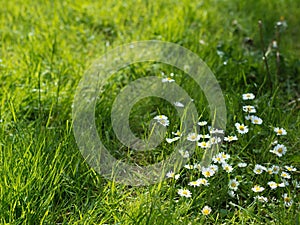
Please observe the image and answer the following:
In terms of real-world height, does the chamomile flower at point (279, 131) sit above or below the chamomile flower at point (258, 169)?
above

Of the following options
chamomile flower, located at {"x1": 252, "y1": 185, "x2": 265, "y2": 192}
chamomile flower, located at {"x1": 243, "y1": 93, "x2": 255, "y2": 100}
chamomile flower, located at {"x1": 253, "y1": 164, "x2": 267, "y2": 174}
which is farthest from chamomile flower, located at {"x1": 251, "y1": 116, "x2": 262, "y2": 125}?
chamomile flower, located at {"x1": 252, "y1": 185, "x2": 265, "y2": 192}

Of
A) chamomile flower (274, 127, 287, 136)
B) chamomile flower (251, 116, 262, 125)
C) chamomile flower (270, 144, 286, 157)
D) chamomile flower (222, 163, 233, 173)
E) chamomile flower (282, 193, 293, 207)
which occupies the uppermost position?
chamomile flower (251, 116, 262, 125)

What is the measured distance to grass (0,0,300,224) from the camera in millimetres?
1956

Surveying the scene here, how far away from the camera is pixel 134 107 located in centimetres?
261

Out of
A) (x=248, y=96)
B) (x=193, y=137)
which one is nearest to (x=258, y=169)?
(x=193, y=137)

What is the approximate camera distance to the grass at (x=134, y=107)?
196 centimetres

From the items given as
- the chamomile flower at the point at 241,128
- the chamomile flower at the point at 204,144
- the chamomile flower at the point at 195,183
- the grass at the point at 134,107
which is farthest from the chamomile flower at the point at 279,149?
the chamomile flower at the point at 195,183

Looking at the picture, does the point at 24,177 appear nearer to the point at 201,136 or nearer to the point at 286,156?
the point at 201,136

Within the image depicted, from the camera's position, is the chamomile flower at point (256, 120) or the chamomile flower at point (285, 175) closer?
the chamomile flower at point (285, 175)

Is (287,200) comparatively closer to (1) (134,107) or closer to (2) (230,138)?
(2) (230,138)

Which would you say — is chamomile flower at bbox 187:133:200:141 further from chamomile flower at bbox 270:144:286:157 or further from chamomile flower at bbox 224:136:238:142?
chamomile flower at bbox 270:144:286:157

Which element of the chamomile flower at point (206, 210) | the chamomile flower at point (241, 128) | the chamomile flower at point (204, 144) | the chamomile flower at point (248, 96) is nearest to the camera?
the chamomile flower at point (206, 210)

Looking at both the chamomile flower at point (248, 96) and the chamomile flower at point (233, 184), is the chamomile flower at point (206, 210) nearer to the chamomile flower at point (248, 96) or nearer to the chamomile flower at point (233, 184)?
the chamomile flower at point (233, 184)

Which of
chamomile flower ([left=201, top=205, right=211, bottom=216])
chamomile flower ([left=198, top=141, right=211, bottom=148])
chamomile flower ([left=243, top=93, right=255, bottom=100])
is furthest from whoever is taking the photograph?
chamomile flower ([left=243, top=93, right=255, bottom=100])
